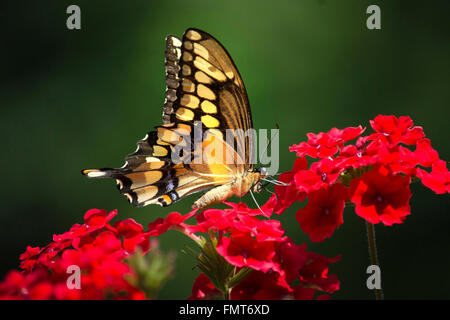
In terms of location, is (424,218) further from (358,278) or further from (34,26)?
(34,26)

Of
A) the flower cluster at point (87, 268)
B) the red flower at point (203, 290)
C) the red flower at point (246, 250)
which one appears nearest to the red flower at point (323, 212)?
the red flower at point (246, 250)

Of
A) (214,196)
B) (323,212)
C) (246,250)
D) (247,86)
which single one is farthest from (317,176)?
(247,86)

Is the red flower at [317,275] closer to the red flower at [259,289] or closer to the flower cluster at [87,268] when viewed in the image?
the red flower at [259,289]

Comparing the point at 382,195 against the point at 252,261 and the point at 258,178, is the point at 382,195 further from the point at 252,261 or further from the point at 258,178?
the point at 258,178

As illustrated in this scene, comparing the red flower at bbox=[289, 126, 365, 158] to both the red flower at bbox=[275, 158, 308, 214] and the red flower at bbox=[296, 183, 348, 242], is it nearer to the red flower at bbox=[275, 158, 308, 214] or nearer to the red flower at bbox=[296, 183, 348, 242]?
the red flower at bbox=[275, 158, 308, 214]

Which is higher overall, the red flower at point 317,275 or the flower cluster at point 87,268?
the flower cluster at point 87,268

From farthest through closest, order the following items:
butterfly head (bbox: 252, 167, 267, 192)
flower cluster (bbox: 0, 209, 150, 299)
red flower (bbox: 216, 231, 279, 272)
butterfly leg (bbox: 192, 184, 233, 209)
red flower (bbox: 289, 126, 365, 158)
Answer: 1. butterfly head (bbox: 252, 167, 267, 192)
2. butterfly leg (bbox: 192, 184, 233, 209)
3. red flower (bbox: 289, 126, 365, 158)
4. red flower (bbox: 216, 231, 279, 272)
5. flower cluster (bbox: 0, 209, 150, 299)

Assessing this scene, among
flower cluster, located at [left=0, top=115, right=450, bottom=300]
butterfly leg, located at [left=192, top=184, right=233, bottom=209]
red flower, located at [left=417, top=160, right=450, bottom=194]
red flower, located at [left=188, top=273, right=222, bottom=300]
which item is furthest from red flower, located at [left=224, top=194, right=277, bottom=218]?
red flower, located at [left=417, top=160, right=450, bottom=194]
